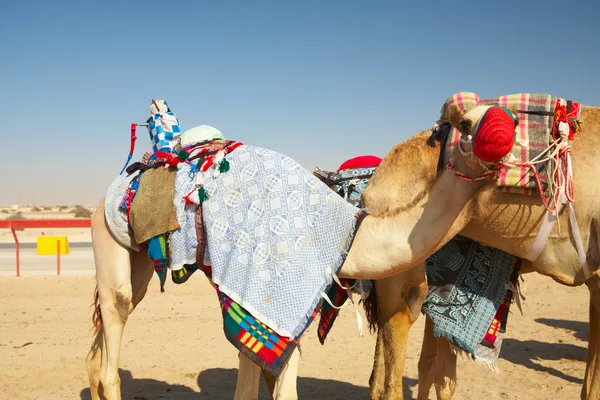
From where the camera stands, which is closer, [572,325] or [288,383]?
[288,383]

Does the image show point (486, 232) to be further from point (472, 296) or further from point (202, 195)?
point (202, 195)

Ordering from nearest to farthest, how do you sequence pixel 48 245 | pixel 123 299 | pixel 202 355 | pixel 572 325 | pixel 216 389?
pixel 123 299 → pixel 216 389 → pixel 202 355 → pixel 572 325 → pixel 48 245

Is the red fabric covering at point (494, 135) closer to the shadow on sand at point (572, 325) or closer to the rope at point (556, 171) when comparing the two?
the rope at point (556, 171)

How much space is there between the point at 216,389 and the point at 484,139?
12.4 ft

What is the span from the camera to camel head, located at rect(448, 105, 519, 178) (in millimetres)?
2229

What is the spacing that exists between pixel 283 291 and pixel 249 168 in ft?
2.51

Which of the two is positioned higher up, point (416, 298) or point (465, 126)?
point (465, 126)

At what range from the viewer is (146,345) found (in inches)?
249

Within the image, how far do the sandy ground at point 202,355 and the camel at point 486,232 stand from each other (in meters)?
1.78

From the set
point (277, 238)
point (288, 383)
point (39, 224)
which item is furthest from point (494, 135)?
point (39, 224)

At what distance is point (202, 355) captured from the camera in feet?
19.9

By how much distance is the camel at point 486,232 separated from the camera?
284 cm

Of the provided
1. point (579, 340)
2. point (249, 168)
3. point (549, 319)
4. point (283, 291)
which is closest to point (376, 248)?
point (283, 291)

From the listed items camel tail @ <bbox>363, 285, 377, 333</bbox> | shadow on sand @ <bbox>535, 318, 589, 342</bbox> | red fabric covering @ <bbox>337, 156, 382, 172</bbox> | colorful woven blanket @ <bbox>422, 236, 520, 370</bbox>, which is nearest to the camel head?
colorful woven blanket @ <bbox>422, 236, 520, 370</bbox>
